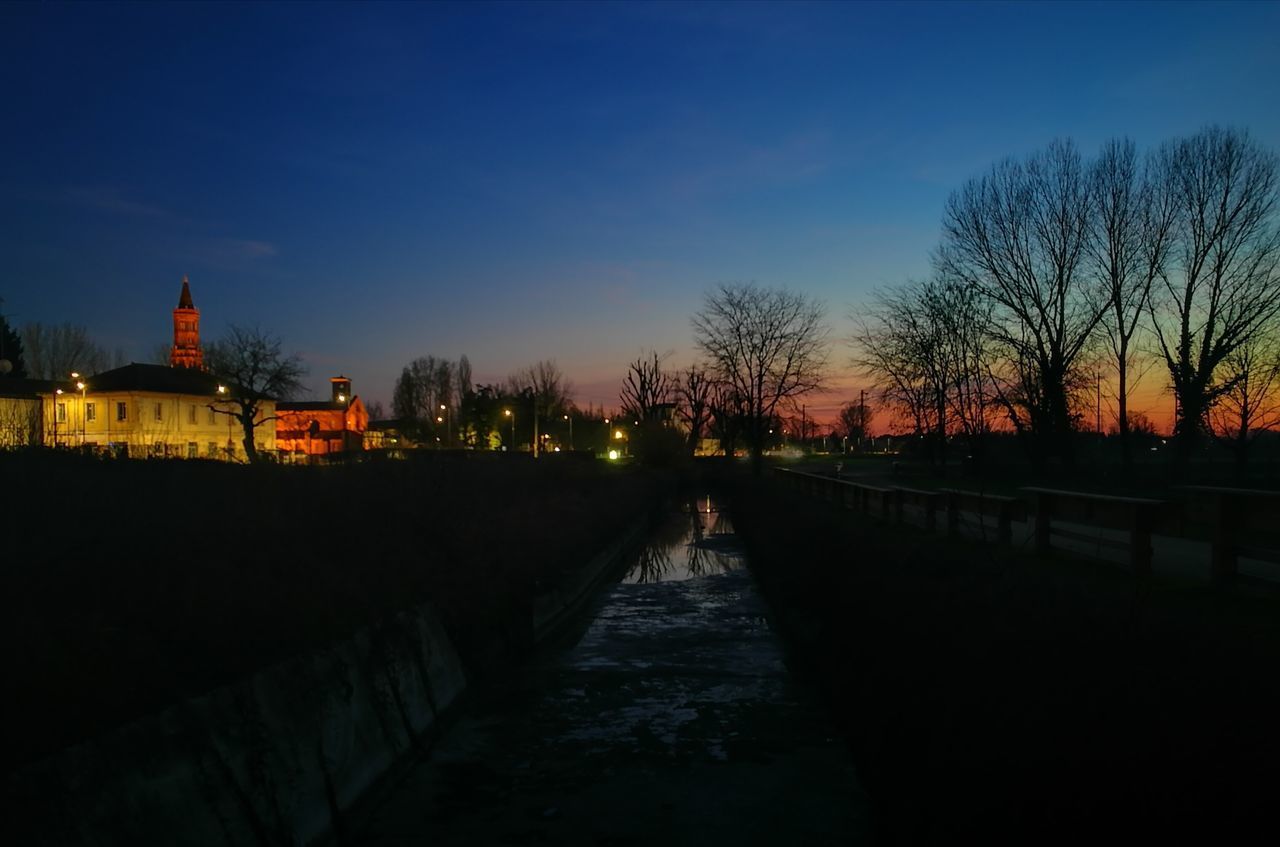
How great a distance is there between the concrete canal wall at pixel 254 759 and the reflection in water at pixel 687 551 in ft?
46.4

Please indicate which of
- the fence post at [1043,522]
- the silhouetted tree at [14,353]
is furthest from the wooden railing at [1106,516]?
the silhouetted tree at [14,353]

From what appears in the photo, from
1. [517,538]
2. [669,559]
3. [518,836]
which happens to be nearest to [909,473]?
[669,559]

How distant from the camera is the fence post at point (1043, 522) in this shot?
11734 millimetres

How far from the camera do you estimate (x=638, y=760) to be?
892cm

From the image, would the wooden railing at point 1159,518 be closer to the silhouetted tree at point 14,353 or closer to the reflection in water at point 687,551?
the reflection in water at point 687,551

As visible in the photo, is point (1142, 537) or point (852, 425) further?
point (852, 425)

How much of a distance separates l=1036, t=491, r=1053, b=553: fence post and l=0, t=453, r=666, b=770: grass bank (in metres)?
6.93

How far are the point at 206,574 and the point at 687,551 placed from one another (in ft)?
71.7

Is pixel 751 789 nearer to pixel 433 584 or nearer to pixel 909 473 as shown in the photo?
pixel 433 584

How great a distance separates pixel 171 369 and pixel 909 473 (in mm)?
60874

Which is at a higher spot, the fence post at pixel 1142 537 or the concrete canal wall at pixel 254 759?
the fence post at pixel 1142 537

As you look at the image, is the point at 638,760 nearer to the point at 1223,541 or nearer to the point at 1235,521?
the point at 1223,541

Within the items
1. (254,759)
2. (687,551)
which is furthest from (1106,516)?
(687,551)

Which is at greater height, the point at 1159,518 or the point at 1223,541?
the point at 1159,518
